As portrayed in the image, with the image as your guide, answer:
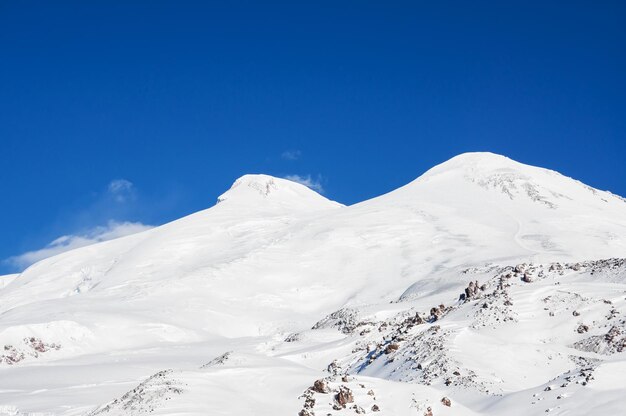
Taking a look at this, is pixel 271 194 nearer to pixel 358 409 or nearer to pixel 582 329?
pixel 582 329

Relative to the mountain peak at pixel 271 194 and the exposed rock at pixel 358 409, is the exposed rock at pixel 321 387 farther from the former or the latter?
the mountain peak at pixel 271 194

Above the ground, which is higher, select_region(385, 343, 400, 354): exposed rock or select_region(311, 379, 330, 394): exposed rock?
select_region(385, 343, 400, 354): exposed rock

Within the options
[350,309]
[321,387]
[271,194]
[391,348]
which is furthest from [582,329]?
[271,194]

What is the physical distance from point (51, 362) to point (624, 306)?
3837 cm

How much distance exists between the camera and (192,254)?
333ft

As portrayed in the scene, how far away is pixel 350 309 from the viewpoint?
5219cm

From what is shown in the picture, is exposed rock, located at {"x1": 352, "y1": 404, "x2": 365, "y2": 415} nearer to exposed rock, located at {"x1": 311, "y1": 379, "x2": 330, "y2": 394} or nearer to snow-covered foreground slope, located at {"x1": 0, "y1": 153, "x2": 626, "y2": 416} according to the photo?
snow-covered foreground slope, located at {"x1": 0, "y1": 153, "x2": 626, "y2": 416}

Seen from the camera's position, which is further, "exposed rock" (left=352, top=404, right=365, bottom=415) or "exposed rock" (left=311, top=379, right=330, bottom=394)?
"exposed rock" (left=311, top=379, right=330, bottom=394)

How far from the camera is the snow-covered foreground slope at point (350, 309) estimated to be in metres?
19.6

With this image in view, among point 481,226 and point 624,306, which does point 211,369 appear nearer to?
point 624,306

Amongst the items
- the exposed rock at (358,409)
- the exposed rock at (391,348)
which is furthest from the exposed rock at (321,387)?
the exposed rock at (391,348)

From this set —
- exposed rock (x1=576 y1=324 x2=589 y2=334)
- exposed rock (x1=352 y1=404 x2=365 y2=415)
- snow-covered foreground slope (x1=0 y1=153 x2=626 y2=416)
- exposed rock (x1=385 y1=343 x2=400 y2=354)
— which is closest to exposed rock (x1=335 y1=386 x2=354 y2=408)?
snow-covered foreground slope (x1=0 y1=153 x2=626 y2=416)

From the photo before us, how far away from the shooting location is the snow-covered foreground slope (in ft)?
64.3

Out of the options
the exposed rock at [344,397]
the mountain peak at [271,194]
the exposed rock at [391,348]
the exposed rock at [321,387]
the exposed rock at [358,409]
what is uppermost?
the mountain peak at [271,194]
